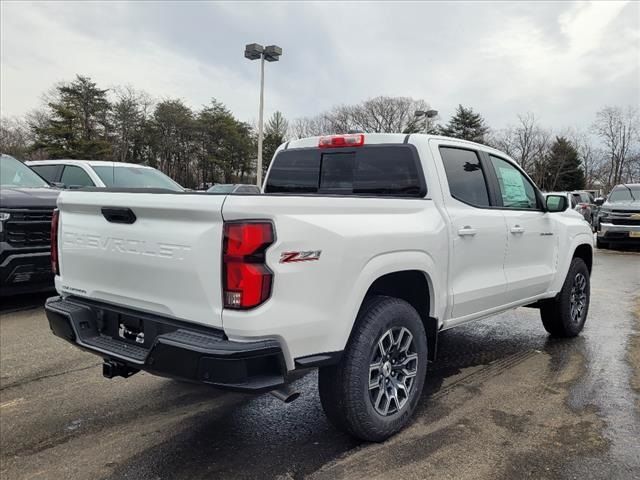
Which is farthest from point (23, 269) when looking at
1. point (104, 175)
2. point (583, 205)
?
point (583, 205)

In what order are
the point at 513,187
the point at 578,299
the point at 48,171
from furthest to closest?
the point at 48,171, the point at 578,299, the point at 513,187

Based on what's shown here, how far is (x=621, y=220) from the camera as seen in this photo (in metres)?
14.2

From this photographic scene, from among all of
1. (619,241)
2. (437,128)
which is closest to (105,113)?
(437,128)

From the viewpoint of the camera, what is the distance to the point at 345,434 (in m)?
3.16

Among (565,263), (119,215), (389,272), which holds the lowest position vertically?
(565,263)

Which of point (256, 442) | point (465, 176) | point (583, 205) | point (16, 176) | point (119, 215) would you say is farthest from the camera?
point (583, 205)

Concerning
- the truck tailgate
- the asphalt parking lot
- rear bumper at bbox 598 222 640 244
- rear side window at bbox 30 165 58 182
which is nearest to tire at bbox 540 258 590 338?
the asphalt parking lot

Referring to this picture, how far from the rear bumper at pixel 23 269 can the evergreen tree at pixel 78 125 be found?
37.5 meters

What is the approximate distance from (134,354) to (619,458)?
9.07ft

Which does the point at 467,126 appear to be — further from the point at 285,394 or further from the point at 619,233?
the point at 285,394

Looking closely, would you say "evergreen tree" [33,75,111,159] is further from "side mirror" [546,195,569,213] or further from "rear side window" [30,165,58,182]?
"side mirror" [546,195,569,213]

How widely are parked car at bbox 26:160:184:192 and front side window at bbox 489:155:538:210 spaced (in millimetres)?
5336

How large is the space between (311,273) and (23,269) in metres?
4.46

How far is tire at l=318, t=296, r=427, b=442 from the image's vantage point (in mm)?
2805
